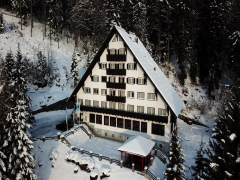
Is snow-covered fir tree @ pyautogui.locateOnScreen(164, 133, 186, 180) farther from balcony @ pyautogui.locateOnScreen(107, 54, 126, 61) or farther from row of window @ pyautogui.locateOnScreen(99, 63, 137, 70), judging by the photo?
balcony @ pyautogui.locateOnScreen(107, 54, 126, 61)

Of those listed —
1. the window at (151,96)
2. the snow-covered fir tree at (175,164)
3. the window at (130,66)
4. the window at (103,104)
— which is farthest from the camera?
the window at (103,104)

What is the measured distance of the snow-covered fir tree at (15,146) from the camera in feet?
54.3

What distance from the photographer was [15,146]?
17062mm

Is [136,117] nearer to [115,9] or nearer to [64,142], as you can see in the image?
[64,142]

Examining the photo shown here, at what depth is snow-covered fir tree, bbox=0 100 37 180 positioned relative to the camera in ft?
54.3

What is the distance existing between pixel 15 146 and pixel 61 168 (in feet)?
24.3

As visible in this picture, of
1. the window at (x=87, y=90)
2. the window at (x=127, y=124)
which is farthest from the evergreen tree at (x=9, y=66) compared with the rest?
the window at (x=127, y=124)

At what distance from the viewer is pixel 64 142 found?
25.4 m

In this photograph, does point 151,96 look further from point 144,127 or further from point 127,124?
point 127,124

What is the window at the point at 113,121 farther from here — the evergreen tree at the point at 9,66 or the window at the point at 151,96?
the evergreen tree at the point at 9,66

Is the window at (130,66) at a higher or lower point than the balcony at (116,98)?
higher

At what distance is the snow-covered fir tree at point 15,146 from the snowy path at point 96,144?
951cm

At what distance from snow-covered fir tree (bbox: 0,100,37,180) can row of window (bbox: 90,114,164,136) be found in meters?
14.2

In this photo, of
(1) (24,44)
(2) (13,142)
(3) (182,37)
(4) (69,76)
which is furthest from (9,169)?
(1) (24,44)
